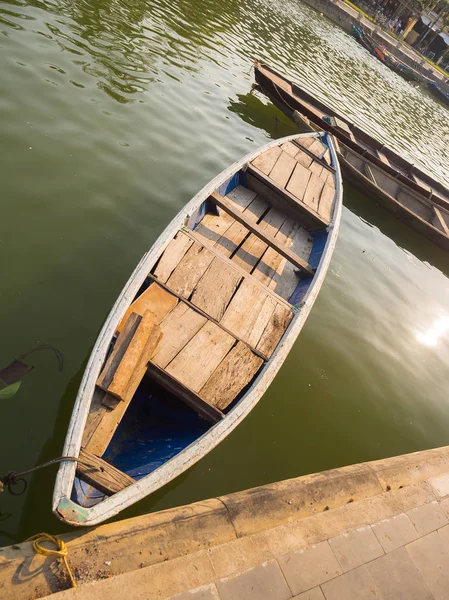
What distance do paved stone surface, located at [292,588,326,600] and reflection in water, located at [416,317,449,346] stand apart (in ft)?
21.0

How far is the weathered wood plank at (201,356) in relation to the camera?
404 centimetres

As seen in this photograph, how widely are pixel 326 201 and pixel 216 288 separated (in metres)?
4.39

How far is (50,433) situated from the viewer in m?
4.16

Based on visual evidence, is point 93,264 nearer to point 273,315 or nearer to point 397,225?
point 273,315

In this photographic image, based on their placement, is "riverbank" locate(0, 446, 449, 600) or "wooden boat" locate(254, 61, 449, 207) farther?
"wooden boat" locate(254, 61, 449, 207)

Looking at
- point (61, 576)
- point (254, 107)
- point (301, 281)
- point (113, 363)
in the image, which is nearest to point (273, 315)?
point (301, 281)

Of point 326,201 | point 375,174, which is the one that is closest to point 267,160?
point 326,201

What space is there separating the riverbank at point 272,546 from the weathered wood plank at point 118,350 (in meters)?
1.36

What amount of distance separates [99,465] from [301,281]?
180 inches

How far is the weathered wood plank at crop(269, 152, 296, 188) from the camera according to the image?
7.60m

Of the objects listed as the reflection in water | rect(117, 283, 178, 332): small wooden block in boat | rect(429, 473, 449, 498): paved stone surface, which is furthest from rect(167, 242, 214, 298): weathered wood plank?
the reflection in water

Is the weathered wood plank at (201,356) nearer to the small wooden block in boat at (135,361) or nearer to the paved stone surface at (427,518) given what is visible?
A: the small wooden block in boat at (135,361)

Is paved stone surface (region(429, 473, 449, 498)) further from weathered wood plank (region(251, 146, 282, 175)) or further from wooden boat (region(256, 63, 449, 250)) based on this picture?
wooden boat (region(256, 63, 449, 250))

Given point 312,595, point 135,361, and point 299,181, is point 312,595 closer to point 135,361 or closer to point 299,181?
point 135,361
